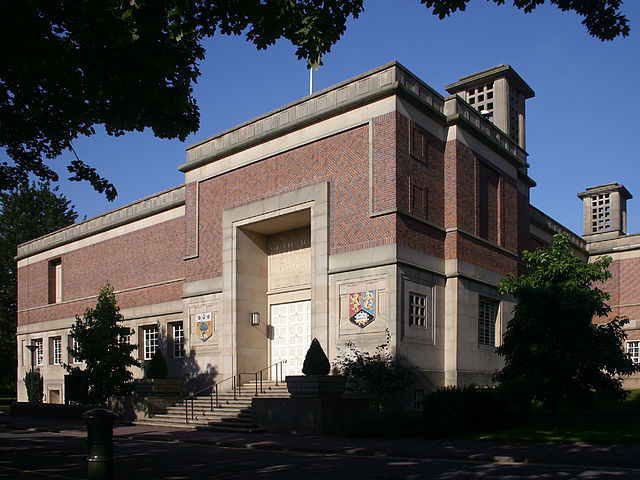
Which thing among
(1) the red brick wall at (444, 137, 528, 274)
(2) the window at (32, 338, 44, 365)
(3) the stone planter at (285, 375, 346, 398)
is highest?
(1) the red brick wall at (444, 137, 528, 274)

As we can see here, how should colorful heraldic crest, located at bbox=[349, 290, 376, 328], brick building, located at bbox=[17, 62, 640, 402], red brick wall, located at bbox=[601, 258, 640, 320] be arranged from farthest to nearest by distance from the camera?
red brick wall, located at bbox=[601, 258, 640, 320] < brick building, located at bbox=[17, 62, 640, 402] < colorful heraldic crest, located at bbox=[349, 290, 376, 328]

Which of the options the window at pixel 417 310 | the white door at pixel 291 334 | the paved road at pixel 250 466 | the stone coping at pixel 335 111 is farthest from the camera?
the white door at pixel 291 334

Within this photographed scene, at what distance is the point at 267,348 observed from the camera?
3038cm

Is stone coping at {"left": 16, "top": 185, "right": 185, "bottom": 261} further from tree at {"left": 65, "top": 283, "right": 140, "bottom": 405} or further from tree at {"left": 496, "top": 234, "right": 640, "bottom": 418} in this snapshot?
tree at {"left": 496, "top": 234, "right": 640, "bottom": 418}

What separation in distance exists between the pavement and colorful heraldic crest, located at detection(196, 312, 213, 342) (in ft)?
23.7

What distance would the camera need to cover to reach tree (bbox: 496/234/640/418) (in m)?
18.8

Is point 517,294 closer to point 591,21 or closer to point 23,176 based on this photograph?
point 591,21

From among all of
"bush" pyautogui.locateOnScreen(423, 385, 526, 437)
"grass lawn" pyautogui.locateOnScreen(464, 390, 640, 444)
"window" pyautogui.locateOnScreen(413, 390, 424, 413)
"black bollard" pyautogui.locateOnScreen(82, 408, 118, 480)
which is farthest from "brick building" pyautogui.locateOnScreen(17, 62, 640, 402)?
"black bollard" pyautogui.locateOnScreen(82, 408, 118, 480)

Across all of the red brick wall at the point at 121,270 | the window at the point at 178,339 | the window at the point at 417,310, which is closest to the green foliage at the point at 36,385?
the red brick wall at the point at 121,270

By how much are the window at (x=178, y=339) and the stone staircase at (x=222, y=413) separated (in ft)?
19.4

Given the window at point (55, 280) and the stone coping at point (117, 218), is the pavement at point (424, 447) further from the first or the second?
the window at point (55, 280)

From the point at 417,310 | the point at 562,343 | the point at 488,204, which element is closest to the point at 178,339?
the point at 417,310

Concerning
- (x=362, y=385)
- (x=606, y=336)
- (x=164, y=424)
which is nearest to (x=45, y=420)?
(x=164, y=424)

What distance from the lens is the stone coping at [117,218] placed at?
36.7 meters
